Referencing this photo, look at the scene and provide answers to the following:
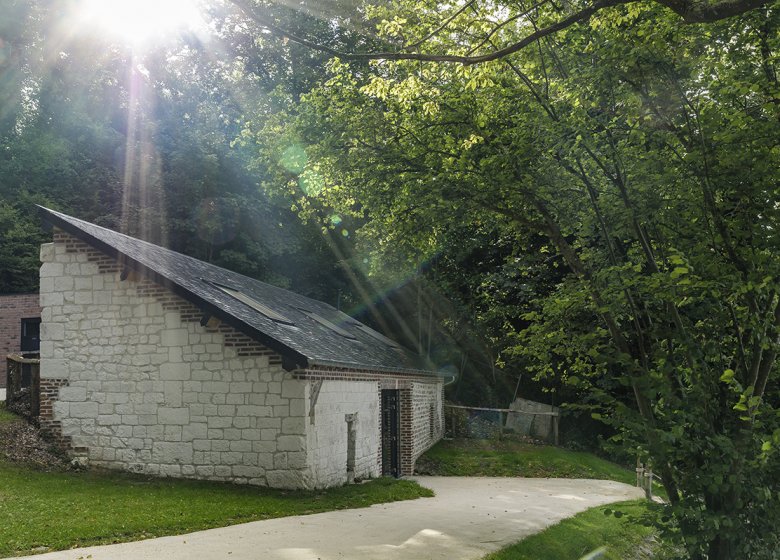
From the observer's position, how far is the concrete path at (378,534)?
7.91m

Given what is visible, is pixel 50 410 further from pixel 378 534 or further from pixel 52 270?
pixel 378 534

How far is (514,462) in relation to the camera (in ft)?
69.3

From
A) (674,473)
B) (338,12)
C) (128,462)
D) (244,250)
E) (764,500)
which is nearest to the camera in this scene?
(764,500)

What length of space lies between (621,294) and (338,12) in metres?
26.7

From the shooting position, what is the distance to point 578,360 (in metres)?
10.8

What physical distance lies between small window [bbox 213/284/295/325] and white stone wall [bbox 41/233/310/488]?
1736mm

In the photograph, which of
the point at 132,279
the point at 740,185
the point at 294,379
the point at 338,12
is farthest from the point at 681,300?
the point at 338,12

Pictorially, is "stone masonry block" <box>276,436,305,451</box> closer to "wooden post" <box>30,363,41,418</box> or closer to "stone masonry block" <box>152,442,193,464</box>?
"stone masonry block" <box>152,442,193,464</box>

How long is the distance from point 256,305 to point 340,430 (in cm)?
324

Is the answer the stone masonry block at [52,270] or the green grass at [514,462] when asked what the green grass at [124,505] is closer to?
the stone masonry block at [52,270]

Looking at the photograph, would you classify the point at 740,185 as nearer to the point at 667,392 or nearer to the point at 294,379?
the point at 667,392

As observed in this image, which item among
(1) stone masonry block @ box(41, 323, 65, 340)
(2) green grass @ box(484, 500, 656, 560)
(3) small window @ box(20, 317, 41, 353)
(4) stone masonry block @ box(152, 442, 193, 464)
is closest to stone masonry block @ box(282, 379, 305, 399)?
(4) stone masonry block @ box(152, 442, 193, 464)

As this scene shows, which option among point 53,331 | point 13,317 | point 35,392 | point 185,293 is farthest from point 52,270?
point 13,317

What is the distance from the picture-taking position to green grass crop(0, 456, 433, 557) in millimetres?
8570
